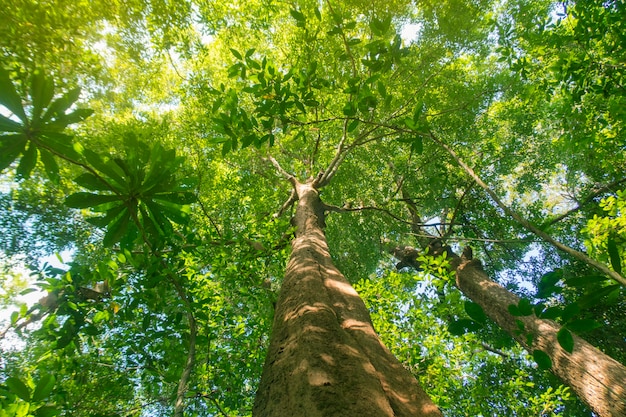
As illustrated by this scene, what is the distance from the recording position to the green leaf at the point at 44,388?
1927 millimetres

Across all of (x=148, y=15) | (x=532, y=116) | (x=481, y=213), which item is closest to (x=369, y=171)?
(x=481, y=213)

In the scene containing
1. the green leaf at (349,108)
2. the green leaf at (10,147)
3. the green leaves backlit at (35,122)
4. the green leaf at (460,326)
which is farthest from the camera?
the green leaf at (349,108)

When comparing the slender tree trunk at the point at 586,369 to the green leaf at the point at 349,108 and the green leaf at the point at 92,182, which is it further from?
the green leaf at the point at 92,182

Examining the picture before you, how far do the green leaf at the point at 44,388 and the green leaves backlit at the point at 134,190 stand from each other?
99cm

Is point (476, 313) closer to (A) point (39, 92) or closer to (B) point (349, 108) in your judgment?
(B) point (349, 108)

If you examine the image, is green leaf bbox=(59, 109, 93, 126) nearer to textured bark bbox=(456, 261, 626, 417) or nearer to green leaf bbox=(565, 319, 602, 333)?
green leaf bbox=(565, 319, 602, 333)

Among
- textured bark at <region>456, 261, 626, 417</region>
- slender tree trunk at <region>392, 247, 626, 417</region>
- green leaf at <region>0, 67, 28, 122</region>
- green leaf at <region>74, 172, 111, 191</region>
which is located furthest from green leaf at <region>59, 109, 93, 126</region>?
textured bark at <region>456, 261, 626, 417</region>

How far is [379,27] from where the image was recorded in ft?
7.34

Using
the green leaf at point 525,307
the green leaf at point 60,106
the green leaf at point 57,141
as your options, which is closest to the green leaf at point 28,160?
the green leaf at point 57,141

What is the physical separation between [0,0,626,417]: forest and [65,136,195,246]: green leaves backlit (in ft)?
0.05

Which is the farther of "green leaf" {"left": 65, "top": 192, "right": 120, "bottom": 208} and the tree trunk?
"green leaf" {"left": 65, "top": 192, "right": 120, "bottom": 208}

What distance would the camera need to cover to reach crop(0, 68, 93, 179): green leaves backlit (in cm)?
147

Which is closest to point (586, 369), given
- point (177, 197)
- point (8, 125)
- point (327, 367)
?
point (327, 367)

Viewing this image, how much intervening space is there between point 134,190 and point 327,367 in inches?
56.7
